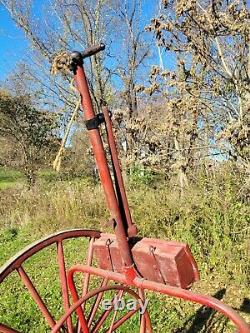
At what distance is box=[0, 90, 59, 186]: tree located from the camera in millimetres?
13711

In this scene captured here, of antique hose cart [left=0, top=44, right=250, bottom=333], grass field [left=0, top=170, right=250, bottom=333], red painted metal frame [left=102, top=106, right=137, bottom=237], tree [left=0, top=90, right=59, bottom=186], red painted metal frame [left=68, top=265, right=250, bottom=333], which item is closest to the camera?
red painted metal frame [left=68, top=265, right=250, bottom=333]

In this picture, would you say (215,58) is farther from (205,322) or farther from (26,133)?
(26,133)

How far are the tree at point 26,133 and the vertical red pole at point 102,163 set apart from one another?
11.8 metres

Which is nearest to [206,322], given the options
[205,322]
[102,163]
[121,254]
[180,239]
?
[205,322]

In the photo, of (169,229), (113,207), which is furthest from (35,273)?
(113,207)

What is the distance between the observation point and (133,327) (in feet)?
12.3

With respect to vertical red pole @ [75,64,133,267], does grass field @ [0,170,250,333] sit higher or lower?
lower

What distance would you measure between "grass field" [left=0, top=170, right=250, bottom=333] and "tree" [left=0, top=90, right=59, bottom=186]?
6.22 meters

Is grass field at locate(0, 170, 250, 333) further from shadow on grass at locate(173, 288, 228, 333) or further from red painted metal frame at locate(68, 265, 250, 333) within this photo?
red painted metal frame at locate(68, 265, 250, 333)

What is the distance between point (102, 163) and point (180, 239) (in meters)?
3.71

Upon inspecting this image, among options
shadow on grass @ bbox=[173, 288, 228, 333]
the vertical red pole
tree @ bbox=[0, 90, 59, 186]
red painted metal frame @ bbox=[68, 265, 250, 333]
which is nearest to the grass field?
shadow on grass @ bbox=[173, 288, 228, 333]

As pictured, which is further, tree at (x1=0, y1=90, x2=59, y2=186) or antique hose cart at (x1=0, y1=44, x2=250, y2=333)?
tree at (x1=0, y1=90, x2=59, y2=186)

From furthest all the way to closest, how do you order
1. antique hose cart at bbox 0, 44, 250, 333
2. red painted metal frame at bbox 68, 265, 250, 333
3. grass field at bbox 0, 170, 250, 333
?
grass field at bbox 0, 170, 250, 333 → antique hose cart at bbox 0, 44, 250, 333 → red painted metal frame at bbox 68, 265, 250, 333

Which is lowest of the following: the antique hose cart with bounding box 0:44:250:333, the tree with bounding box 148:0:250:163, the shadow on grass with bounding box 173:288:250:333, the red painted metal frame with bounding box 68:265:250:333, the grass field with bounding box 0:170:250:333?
the shadow on grass with bounding box 173:288:250:333
